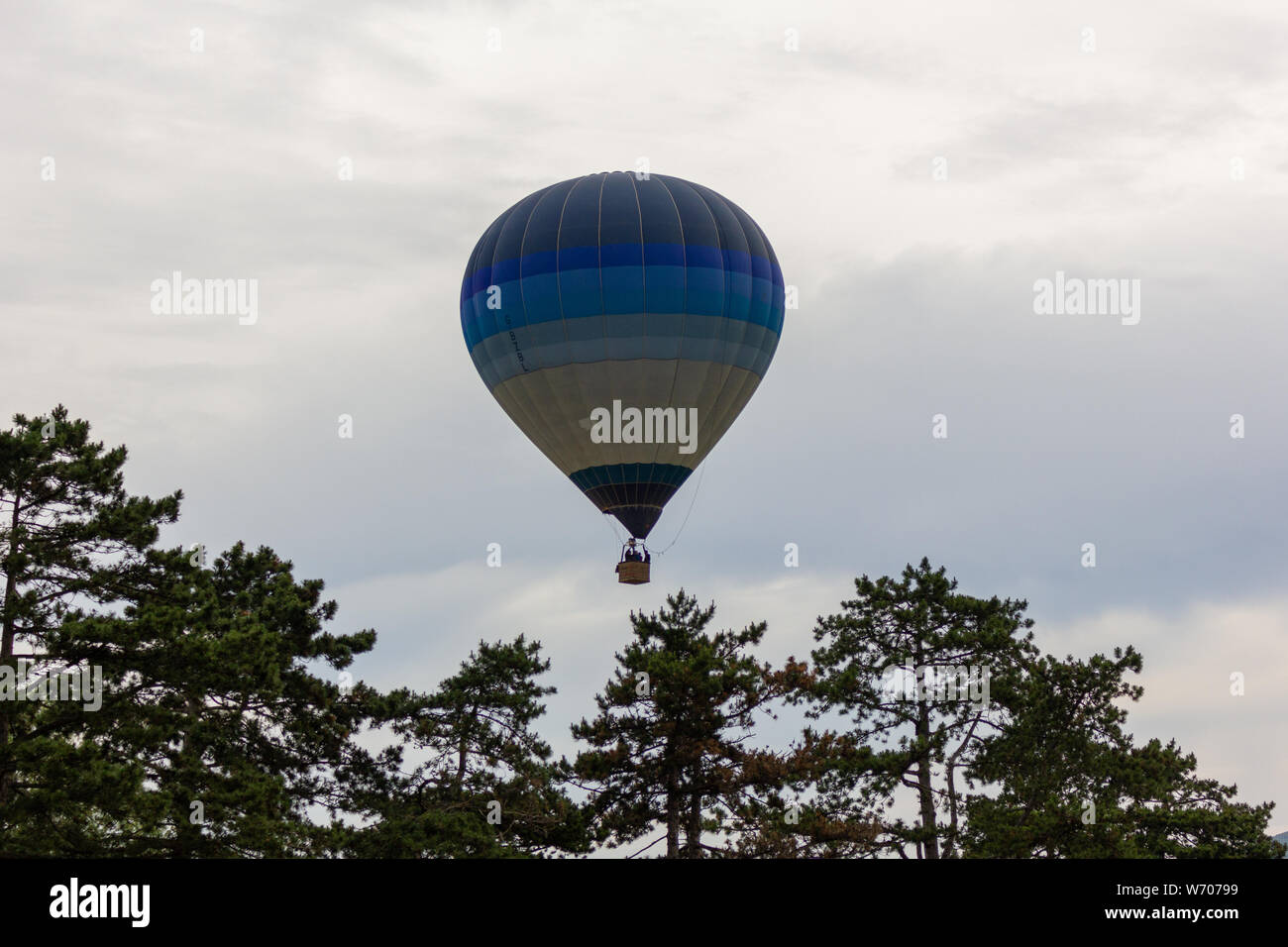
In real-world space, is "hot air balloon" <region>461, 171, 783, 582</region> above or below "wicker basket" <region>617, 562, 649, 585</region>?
above

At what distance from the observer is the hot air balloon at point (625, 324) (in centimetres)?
3509

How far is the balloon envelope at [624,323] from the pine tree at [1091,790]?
1009 centimetres

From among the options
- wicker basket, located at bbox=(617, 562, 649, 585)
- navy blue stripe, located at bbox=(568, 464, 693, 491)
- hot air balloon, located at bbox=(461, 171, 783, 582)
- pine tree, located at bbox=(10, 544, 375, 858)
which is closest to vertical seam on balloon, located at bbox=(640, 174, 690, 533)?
hot air balloon, located at bbox=(461, 171, 783, 582)

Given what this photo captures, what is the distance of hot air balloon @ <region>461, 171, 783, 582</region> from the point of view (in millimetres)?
35094

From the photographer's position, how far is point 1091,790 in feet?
115

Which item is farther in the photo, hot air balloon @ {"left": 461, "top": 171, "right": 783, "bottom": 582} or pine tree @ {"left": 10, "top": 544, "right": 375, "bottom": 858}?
hot air balloon @ {"left": 461, "top": 171, "right": 783, "bottom": 582}

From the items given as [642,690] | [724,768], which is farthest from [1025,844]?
[642,690]

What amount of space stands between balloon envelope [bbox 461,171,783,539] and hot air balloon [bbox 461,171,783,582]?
0.11 ft

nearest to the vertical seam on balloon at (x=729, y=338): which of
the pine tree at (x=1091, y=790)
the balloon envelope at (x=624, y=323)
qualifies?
the balloon envelope at (x=624, y=323)

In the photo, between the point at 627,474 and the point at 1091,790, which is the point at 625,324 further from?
the point at 1091,790

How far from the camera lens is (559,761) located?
3700 cm

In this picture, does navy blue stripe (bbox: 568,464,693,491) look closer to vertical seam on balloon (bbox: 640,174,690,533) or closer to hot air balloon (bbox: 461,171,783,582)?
hot air balloon (bbox: 461,171,783,582)

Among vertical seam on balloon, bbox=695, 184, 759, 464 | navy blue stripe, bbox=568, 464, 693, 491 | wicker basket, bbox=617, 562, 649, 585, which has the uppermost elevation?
vertical seam on balloon, bbox=695, 184, 759, 464
